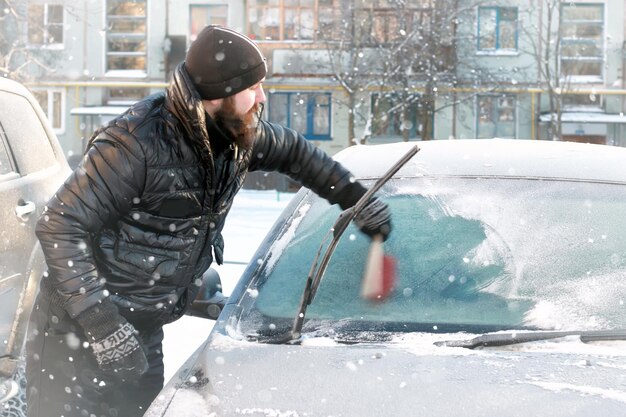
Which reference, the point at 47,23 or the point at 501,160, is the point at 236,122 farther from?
the point at 47,23

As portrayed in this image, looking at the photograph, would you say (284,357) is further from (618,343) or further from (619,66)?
(619,66)

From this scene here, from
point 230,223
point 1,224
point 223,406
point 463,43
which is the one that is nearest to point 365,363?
point 223,406

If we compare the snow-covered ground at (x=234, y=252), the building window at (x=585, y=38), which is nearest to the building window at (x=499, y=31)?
the building window at (x=585, y=38)

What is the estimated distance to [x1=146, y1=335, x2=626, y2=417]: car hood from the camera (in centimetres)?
195

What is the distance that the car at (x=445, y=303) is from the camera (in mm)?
2020

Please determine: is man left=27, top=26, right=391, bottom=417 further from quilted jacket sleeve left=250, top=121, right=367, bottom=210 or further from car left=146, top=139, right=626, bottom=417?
car left=146, top=139, right=626, bottom=417

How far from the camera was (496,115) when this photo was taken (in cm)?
3797

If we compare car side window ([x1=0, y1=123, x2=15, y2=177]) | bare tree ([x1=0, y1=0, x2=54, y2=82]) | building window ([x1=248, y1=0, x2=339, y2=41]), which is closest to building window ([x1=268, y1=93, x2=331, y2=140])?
building window ([x1=248, y1=0, x2=339, y2=41])

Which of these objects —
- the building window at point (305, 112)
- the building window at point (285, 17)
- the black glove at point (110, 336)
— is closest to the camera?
the black glove at point (110, 336)

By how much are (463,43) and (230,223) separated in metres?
19.1

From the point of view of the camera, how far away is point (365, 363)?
2.19 meters

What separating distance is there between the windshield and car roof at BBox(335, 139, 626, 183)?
0.15 ft

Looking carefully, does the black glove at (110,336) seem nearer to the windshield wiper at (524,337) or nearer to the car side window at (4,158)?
the windshield wiper at (524,337)

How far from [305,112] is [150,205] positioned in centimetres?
3518
